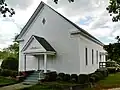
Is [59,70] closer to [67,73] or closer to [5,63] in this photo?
[67,73]

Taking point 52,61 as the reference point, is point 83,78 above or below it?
below

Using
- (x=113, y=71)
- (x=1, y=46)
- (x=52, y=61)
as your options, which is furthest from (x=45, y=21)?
(x=1, y=46)

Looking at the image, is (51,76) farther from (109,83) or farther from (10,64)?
(10,64)

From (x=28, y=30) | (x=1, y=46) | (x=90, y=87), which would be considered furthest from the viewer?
(x=1, y=46)

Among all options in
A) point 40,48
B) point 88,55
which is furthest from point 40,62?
point 88,55

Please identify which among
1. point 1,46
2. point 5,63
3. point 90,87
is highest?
point 1,46

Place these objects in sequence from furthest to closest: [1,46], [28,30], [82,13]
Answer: [1,46] < [82,13] < [28,30]

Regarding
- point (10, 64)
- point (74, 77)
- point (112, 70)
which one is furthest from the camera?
point (112, 70)

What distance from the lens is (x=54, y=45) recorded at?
25.4 metres

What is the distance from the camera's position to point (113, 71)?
112 ft

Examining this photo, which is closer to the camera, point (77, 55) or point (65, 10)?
point (77, 55)

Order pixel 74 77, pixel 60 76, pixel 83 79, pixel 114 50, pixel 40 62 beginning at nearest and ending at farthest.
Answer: pixel 114 50 < pixel 83 79 < pixel 74 77 < pixel 60 76 < pixel 40 62

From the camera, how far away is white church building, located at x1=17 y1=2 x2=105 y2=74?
2394 centimetres

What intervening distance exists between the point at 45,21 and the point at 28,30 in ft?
9.09
